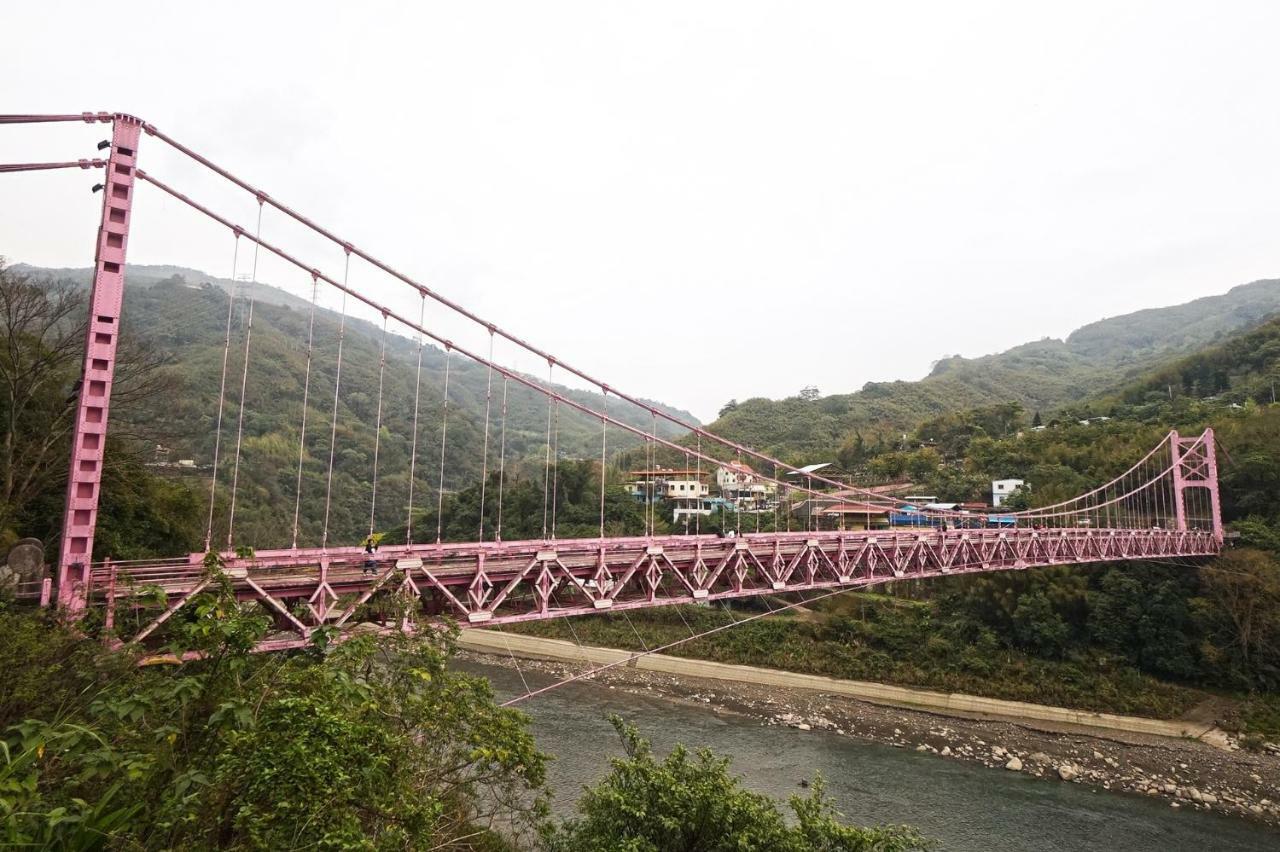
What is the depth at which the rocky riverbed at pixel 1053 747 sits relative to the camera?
1390 centimetres

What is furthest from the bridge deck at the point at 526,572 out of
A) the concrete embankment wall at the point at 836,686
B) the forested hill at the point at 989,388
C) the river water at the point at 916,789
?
the forested hill at the point at 989,388

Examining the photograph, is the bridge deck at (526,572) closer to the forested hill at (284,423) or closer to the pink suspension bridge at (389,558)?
the pink suspension bridge at (389,558)

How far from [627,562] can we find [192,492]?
11135 millimetres

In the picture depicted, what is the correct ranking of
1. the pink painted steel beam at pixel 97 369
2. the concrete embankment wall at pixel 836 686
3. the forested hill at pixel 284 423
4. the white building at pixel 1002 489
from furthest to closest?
the white building at pixel 1002 489 → the forested hill at pixel 284 423 → the concrete embankment wall at pixel 836 686 → the pink painted steel beam at pixel 97 369

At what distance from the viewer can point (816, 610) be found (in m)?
26.8

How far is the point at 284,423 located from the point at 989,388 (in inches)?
3189

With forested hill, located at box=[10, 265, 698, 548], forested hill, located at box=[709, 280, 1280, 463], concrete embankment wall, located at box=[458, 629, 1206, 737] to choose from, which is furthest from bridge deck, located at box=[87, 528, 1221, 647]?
forested hill, located at box=[709, 280, 1280, 463]

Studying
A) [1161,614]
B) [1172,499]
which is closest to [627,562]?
[1161,614]

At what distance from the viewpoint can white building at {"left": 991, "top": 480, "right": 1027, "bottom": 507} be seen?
30.9 metres

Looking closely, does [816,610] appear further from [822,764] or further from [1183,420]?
[1183,420]

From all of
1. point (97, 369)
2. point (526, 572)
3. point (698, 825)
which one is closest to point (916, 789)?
point (698, 825)

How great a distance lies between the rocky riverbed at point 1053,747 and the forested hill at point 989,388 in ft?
99.8

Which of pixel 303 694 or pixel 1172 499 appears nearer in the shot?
pixel 303 694

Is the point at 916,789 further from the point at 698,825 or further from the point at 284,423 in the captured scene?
the point at 284,423
